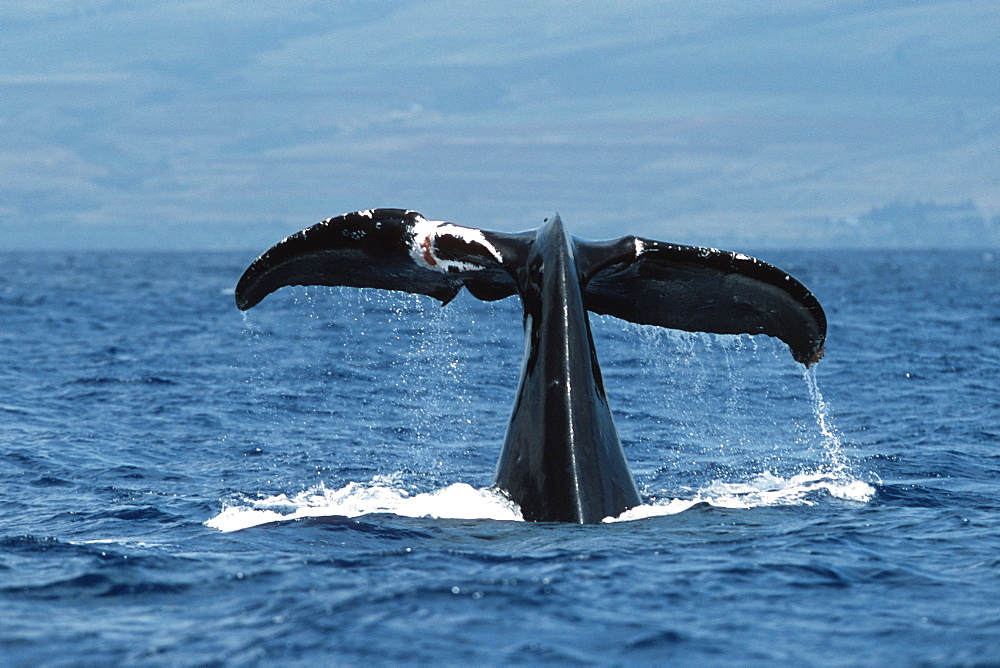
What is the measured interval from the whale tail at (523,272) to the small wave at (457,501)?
1.55 meters

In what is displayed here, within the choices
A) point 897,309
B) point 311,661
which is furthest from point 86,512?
point 897,309

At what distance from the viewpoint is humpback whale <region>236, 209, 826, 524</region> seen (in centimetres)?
843

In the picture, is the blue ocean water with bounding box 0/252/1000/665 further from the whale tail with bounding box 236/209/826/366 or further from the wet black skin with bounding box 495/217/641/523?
the whale tail with bounding box 236/209/826/366

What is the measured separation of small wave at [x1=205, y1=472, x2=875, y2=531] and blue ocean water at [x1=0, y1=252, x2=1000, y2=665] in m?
0.05

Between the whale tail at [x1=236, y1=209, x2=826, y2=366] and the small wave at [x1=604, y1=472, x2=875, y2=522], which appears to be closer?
the whale tail at [x1=236, y1=209, x2=826, y2=366]

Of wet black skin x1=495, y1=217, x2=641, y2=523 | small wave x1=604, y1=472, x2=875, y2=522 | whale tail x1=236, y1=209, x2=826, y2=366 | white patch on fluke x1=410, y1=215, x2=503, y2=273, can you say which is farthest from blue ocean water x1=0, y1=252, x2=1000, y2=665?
white patch on fluke x1=410, y1=215, x2=503, y2=273

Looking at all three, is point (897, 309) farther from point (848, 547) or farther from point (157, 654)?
point (157, 654)

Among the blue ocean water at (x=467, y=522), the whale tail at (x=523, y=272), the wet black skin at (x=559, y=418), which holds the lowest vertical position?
the blue ocean water at (x=467, y=522)

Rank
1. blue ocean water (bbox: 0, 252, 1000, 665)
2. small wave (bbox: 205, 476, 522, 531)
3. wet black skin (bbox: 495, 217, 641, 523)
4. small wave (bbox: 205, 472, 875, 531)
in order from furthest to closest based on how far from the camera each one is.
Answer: small wave (bbox: 205, 472, 875, 531) → small wave (bbox: 205, 476, 522, 531) → wet black skin (bbox: 495, 217, 641, 523) → blue ocean water (bbox: 0, 252, 1000, 665)

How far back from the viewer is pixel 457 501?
9680 mm

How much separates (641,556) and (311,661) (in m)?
2.62

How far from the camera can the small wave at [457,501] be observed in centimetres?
914

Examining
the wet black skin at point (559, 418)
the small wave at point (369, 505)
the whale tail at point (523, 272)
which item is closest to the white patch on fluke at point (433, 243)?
the whale tail at point (523, 272)

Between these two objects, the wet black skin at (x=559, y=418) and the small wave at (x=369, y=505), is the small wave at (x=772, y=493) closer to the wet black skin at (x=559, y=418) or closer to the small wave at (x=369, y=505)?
the wet black skin at (x=559, y=418)
